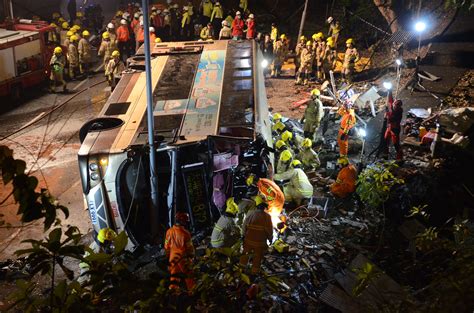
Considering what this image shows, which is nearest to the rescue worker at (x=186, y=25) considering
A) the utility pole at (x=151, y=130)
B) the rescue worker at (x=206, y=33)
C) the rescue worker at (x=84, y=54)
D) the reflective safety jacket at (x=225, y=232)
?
the rescue worker at (x=206, y=33)

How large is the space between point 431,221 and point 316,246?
248cm

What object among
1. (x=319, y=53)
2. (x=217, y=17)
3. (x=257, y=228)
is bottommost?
(x=257, y=228)

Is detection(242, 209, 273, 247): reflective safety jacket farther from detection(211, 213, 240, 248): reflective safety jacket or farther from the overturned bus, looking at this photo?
the overturned bus

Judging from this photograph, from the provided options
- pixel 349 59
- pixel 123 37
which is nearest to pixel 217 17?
pixel 123 37

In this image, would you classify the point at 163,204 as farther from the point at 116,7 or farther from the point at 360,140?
the point at 116,7

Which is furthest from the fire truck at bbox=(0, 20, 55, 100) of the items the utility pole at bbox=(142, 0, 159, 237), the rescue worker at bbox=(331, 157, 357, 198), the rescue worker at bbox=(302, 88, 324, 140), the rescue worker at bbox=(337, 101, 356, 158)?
the rescue worker at bbox=(331, 157, 357, 198)

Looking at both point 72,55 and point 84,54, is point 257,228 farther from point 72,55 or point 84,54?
point 84,54

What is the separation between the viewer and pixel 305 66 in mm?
15578

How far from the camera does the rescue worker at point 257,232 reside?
6592mm

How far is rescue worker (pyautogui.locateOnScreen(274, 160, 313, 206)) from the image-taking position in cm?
856

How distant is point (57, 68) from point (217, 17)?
7.41m

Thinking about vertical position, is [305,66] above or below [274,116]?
above

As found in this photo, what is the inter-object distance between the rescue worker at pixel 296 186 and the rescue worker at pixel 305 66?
7.68 meters

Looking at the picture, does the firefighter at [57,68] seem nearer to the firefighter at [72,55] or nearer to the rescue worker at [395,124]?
the firefighter at [72,55]
